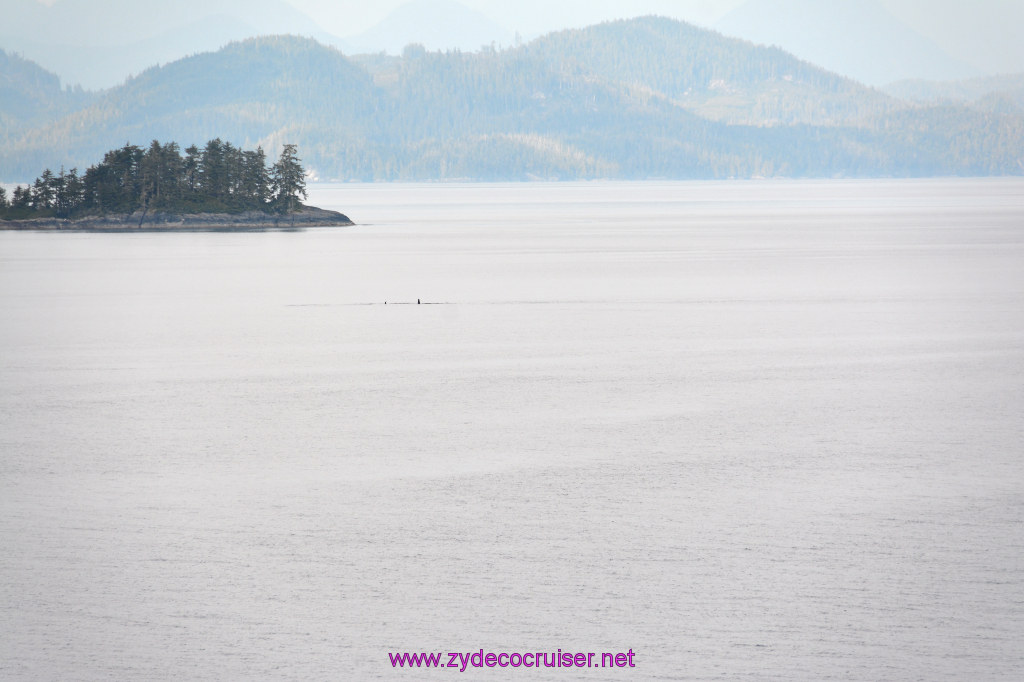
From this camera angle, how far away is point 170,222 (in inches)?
5723

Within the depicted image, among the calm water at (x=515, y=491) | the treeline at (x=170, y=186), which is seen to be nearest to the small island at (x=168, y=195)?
the treeline at (x=170, y=186)

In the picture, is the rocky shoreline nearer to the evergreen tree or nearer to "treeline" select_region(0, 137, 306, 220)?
"treeline" select_region(0, 137, 306, 220)

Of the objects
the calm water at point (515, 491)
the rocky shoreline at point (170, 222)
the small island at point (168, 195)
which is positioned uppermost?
the small island at point (168, 195)

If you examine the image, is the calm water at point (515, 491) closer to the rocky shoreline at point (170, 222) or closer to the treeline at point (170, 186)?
the treeline at point (170, 186)

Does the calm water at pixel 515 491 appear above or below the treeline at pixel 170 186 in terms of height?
below

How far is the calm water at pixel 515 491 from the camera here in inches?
608

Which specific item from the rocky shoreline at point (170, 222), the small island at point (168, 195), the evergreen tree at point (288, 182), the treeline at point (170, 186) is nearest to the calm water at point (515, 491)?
the evergreen tree at point (288, 182)

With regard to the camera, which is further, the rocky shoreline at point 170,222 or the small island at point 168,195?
the rocky shoreline at point 170,222

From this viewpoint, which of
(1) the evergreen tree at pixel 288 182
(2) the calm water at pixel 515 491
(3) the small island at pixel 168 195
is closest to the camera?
(2) the calm water at pixel 515 491

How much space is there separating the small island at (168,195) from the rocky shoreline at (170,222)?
5.0 inches

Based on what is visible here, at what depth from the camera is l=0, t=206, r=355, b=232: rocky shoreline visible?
14500 cm

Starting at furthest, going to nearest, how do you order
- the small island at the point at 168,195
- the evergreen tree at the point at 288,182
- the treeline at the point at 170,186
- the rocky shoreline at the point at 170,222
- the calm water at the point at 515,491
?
1. the evergreen tree at the point at 288,182
2. the rocky shoreline at the point at 170,222
3. the small island at the point at 168,195
4. the treeline at the point at 170,186
5. the calm water at the point at 515,491

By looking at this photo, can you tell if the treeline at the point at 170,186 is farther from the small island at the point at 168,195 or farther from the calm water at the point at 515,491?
the calm water at the point at 515,491

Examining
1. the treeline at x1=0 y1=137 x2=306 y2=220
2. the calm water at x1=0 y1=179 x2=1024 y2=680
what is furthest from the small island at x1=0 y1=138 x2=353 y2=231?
the calm water at x1=0 y1=179 x2=1024 y2=680
